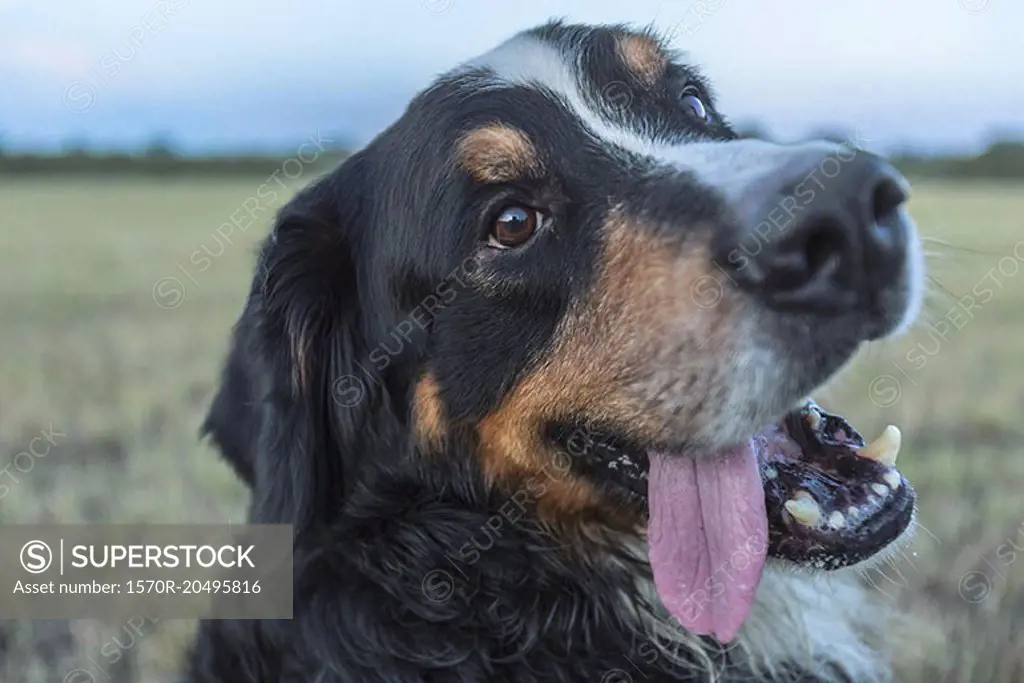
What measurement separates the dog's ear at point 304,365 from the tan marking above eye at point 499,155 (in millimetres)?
496

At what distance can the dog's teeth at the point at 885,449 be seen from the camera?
2459mm

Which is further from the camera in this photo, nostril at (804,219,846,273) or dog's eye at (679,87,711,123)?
dog's eye at (679,87,711,123)

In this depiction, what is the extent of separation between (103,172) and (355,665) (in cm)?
677

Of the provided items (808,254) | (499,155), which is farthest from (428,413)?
(808,254)

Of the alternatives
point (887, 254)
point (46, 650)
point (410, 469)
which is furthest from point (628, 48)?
point (46, 650)

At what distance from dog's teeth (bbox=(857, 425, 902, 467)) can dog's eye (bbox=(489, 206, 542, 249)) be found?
101cm

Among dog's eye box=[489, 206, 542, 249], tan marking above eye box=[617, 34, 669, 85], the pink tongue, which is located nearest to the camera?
the pink tongue

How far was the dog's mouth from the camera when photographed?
237 cm

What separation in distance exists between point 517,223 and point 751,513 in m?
0.92

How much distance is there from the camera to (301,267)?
286 centimetres

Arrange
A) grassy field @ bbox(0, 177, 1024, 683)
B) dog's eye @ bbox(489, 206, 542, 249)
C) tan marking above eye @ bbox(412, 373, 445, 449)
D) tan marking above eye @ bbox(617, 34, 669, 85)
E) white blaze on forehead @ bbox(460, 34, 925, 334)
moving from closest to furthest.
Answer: white blaze on forehead @ bbox(460, 34, 925, 334)
dog's eye @ bbox(489, 206, 542, 249)
tan marking above eye @ bbox(412, 373, 445, 449)
tan marking above eye @ bbox(617, 34, 669, 85)
grassy field @ bbox(0, 177, 1024, 683)

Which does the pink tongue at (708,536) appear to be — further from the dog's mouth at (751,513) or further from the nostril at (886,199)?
the nostril at (886,199)

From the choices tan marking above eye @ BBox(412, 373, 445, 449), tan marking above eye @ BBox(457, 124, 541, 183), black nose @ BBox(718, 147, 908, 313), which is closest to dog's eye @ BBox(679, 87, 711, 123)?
tan marking above eye @ BBox(457, 124, 541, 183)

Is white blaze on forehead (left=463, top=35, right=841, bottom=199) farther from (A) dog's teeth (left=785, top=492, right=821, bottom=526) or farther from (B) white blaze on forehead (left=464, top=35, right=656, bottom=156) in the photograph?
(A) dog's teeth (left=785, top=492, right=821, bottom=526)
